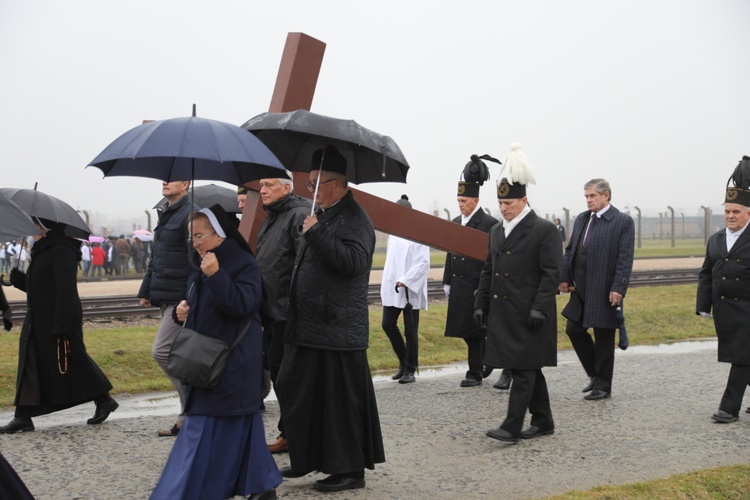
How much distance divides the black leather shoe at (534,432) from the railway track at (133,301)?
483 cm

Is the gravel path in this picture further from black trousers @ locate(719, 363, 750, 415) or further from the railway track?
the railway track

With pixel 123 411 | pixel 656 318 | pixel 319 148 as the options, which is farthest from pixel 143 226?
pixel 319 148

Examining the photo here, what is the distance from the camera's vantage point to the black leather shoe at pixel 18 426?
22.3 feet

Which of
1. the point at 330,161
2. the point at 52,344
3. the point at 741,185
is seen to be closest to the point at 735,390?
the point at 741,185

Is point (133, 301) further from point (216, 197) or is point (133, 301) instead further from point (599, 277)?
point (599, 277)

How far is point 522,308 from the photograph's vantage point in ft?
21.6

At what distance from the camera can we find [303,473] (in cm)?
531

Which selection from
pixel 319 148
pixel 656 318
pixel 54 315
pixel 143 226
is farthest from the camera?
pixel 143 226

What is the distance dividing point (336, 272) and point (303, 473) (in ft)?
4.07

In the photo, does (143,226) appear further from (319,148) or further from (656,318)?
(319,148)

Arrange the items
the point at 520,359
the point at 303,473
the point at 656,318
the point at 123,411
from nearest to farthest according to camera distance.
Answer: the point at 303,473 < the point at 520,359 < the point at 123,411 < the point at 656,318

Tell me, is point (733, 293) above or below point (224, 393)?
above

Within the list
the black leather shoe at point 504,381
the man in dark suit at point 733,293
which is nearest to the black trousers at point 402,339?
the black leather shoe at point 504,381

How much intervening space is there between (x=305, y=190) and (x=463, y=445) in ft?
7.36
